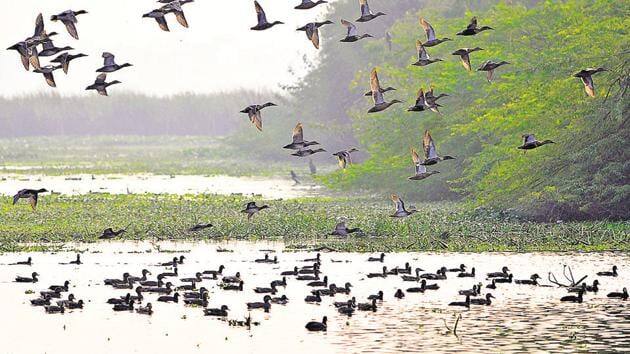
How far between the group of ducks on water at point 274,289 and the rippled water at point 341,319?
181mm

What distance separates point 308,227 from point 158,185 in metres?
25.0

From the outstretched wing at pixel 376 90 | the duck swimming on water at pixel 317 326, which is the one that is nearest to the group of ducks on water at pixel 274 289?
the duck swimming on water at pixel 317 326

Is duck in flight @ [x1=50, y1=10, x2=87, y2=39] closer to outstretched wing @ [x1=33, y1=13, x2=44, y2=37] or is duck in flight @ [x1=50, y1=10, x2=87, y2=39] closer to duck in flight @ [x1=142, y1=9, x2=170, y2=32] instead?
outstretched wing @ [x1=33, y1=13, x2=44, y2=37]

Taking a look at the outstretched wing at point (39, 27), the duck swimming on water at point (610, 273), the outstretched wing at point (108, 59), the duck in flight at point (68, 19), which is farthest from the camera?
the duck swimming on water at point (610, 273)

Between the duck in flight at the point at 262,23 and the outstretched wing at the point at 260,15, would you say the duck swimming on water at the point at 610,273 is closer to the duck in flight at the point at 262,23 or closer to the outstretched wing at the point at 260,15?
the duck in flight at the point at 262,23

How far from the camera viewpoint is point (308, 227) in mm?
39344

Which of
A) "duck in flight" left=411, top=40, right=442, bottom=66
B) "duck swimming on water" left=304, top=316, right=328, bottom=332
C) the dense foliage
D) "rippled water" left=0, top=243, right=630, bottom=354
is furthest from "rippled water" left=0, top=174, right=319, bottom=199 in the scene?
"duck swimming on water" left=304, top=316, right=328, bottom=332

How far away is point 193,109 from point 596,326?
104126 mm

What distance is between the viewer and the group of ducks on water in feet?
86.2

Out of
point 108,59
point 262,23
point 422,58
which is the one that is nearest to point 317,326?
point 262,23

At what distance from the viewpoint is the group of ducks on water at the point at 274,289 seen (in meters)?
26.3

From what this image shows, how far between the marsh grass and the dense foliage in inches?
44.3

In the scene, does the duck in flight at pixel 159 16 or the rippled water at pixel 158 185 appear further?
the rippled water at pixel 158 185

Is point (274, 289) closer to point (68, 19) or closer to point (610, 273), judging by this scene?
point (68, 19)
